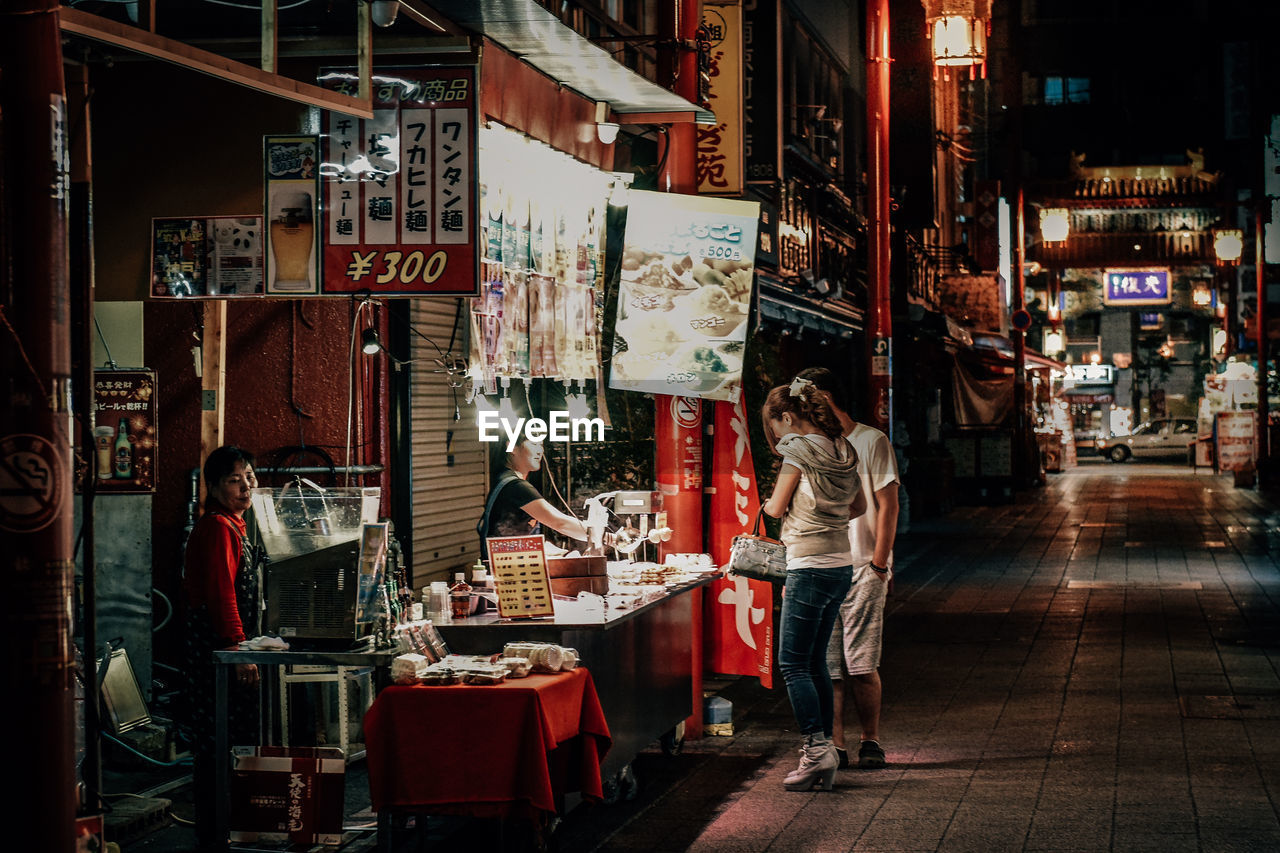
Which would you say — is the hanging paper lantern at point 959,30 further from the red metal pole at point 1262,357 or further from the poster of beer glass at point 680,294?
the red metal pole at point 1262,357

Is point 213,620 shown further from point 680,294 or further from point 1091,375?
point 1091,375

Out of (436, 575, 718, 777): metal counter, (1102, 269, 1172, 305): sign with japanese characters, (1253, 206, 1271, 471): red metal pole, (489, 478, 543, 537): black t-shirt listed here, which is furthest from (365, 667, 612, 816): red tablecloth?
(1102, 269, 1172, 305): sign with japanese characters

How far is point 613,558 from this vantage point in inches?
416

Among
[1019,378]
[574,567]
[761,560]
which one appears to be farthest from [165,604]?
[1019,378]

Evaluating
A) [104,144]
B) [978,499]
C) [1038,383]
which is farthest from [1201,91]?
[104,144]

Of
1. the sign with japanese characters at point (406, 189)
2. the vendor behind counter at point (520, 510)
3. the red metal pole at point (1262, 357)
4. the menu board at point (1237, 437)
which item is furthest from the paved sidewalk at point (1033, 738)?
the menu board at point (1237, 437)

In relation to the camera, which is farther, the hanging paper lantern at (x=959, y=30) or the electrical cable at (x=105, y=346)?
the hanging paper lantern at (x=959, y=30)

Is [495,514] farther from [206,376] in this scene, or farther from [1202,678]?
[1202,678]

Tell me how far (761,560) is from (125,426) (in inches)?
168

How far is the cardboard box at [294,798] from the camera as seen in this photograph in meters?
7.03

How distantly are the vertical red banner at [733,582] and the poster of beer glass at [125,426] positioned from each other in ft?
13.0

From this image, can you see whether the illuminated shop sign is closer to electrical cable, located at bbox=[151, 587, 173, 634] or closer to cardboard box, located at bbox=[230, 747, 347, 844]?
electrical cable, located at bbox=[151, 587, 173, 634]

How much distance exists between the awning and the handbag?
3182 mm

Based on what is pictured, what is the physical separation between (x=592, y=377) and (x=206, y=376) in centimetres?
307
